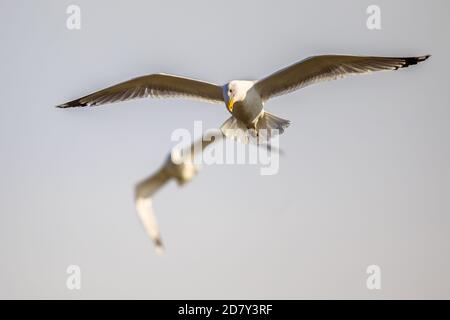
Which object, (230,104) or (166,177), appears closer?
(166,177)

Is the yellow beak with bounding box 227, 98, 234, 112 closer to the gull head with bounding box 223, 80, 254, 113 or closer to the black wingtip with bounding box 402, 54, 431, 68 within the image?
the gull head with bounding box 223, 80, 254, 113

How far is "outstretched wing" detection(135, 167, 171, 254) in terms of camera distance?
1.92 meters

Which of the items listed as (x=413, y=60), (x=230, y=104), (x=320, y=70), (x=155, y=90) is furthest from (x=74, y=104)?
(x=413, y=60)

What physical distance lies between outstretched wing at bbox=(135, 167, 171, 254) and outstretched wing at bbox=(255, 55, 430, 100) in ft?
7.55

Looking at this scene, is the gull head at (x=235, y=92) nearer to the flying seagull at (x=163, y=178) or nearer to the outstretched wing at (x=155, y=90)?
the outstretched wing at (x=155, y=90)

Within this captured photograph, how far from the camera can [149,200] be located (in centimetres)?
208

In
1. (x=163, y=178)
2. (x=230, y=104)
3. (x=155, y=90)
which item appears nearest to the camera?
(x=163, y=178)

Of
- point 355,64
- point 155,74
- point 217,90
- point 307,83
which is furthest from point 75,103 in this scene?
point 355,64

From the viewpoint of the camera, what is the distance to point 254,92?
167 inches

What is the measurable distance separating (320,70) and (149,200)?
8.21 feet

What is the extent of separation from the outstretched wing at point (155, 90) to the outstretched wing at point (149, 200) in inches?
99.0

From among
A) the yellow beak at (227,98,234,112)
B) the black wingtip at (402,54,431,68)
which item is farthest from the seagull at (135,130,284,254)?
the black wingtip at (402,54,431,68)

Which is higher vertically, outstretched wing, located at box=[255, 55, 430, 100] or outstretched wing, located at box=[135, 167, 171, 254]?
outstretched wing, located at box=[255, 55, 430, 100]

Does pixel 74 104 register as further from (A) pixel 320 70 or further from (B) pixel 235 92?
(A) pixel 320 70
